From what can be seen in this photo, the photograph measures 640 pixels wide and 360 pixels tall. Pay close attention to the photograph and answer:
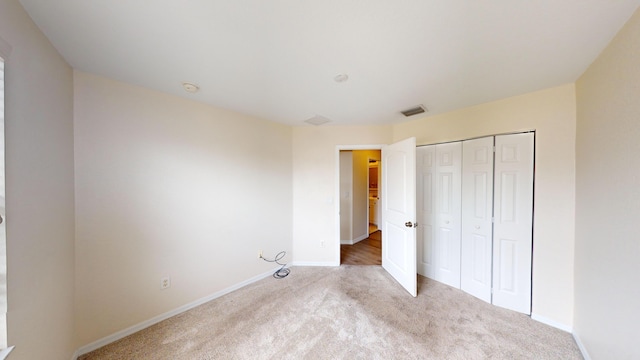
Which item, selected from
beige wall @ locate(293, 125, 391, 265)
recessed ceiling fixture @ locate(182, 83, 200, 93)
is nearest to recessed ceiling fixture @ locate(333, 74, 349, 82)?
recessed ceiling fixture @ locate(182, 83, 200, 93)

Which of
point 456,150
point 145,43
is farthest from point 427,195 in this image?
point 145,43

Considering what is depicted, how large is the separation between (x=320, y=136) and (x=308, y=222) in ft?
4.68

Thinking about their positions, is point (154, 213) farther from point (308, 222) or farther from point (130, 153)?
point (308, 222)

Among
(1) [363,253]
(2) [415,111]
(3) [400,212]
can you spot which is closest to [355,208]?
(1) [363,253]

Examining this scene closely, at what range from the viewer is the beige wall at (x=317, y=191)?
3143 mm

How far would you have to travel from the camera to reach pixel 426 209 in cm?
274

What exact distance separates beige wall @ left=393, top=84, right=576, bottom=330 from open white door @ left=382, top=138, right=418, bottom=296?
3.46 ft

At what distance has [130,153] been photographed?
5.84ft

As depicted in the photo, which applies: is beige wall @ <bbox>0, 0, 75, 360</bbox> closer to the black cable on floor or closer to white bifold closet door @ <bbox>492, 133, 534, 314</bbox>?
the black cable on floor

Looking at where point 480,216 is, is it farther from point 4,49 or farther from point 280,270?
point 4,49

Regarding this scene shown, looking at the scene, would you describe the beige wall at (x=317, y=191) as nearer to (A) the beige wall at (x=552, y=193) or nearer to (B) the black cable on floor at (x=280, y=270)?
(B) the black cable on floor at (x=280, y=270)

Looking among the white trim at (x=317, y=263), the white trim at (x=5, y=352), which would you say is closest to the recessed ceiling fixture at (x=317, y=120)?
the white trim at (x=317, y=263)

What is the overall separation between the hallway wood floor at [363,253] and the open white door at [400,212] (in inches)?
15.0

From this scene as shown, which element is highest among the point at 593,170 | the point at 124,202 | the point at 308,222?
the point at 593,170
